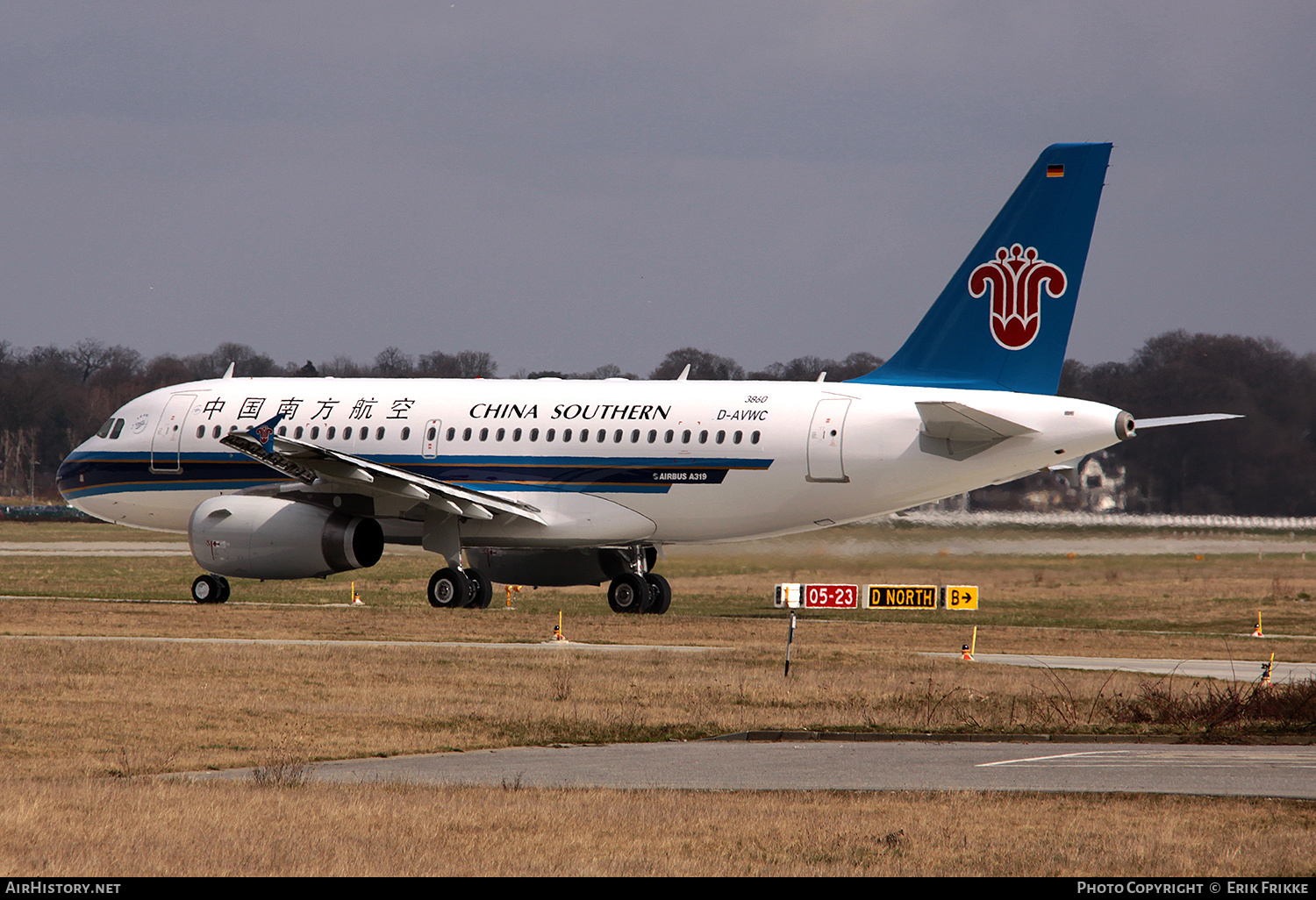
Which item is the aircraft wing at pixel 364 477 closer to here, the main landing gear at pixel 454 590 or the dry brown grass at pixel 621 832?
the main landing gear at pixel 454 590

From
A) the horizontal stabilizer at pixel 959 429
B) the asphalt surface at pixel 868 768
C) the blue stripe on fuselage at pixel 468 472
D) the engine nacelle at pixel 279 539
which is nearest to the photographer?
the asphalt surface at pixel 868 768

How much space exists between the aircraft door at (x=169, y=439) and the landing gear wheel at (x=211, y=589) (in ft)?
9.37

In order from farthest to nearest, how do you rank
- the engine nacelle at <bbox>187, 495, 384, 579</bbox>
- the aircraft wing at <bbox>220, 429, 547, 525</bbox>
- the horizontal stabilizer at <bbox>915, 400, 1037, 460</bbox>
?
the engine nacelle at <bbox>187, 495, 384, 579</bbox> → the aircraft wing at <bbox>220, 429, 547, 525</bbox> → the horizontal stabilizer at <bbox>915, 400, 1037, 460</bbox>

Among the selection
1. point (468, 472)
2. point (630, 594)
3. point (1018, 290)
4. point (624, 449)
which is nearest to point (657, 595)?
point (630, 594)

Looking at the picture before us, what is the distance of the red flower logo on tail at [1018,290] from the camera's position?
33062 millimetres

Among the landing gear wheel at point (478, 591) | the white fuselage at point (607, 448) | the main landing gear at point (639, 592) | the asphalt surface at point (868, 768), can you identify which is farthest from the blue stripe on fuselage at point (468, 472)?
the asphalt surface at point (868, 768)

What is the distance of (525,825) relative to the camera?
12.8 meters

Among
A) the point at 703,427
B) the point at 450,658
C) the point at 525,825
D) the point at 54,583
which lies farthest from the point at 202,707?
the point at 54,583

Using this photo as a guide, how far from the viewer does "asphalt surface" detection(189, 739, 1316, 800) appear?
1560cm

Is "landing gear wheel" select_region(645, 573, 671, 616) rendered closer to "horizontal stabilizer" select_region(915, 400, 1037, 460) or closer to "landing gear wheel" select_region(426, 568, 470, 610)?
"landing gear wheel" select_region(426, 568, 470, 610)

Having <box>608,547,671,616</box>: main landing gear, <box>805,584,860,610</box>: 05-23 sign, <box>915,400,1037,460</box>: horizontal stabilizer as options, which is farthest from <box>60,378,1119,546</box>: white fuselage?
<box>608,547,671,616</box>: main landing gear

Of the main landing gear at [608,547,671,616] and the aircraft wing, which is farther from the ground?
the aircraft wing

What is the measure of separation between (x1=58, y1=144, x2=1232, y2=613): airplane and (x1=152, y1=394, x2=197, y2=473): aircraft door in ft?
0.20

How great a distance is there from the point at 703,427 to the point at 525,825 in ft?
71.5
